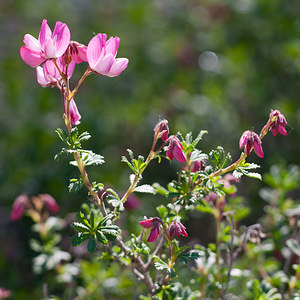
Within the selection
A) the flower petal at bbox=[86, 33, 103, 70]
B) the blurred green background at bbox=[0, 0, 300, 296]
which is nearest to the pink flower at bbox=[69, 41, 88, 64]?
the flower petal at bbox=[86, 33, 103, 70]

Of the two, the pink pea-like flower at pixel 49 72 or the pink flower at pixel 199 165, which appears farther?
the pink flower at pixel 199 165

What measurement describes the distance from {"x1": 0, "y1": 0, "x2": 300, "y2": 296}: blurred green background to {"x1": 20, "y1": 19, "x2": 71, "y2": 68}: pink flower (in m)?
1.56

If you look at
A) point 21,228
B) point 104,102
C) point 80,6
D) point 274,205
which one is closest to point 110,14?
point 80,6

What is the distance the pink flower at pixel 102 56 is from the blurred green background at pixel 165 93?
154 cm

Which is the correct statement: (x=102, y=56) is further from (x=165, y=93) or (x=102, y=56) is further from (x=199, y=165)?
(x=165, y=93)

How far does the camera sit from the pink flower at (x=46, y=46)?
998 mm

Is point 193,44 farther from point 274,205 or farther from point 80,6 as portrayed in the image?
point 274,205

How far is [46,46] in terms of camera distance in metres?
1.00

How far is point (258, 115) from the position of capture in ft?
10.1

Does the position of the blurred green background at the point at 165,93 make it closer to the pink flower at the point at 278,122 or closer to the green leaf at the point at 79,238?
the green leaf at the point at 79,238

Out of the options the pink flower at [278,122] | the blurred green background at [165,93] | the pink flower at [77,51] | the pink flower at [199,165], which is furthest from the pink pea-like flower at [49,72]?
the blurred green background at [165,93]

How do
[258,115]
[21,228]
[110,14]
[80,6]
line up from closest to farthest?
1. [21,228]
2. [258,115]
3. [110,14]
4. [80,6]

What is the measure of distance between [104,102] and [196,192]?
2386mm

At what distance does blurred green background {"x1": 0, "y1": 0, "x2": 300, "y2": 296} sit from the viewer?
269cm
